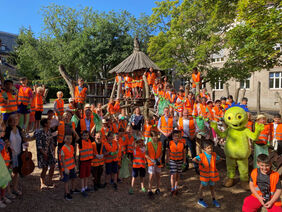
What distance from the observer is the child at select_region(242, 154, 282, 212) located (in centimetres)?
317

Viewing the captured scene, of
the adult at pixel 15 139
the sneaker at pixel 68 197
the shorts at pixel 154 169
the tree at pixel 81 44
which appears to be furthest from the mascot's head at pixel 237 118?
the tree at pixel 81 44

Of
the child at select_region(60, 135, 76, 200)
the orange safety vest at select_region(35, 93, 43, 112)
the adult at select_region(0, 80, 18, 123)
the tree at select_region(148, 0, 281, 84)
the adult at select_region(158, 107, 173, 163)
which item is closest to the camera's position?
the child at select_region(60, 135, 76, 200)

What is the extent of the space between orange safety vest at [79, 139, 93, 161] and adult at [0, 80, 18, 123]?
9.98ft

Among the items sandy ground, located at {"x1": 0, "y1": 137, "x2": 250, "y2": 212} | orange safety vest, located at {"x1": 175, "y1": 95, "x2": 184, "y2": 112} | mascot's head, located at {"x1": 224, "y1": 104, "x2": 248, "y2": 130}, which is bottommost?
sandy ground, located at {"x1": 0, "y1": 137, "x2": 250, "y2": 212}

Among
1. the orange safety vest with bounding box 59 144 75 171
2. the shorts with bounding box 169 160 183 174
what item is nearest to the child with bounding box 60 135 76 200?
the orange safety vest with bounding box 59 144 75 171

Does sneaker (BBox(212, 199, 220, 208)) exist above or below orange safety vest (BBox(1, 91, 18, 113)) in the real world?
below

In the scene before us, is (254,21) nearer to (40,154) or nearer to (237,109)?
(237,109)

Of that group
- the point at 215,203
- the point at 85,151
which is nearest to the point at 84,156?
the point at 85,151

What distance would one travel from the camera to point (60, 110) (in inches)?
294

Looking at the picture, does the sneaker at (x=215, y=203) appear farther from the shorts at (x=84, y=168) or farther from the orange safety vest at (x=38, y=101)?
the orange safety vest at (x=38, y=101)

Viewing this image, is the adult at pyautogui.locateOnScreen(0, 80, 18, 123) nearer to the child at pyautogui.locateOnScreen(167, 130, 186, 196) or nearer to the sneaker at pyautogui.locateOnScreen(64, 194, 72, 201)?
the sneaker at pyautogui.locateOnScreen(64, 194, 72, 201)

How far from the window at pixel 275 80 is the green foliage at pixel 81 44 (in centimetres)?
1489

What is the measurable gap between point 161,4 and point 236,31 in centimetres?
1159

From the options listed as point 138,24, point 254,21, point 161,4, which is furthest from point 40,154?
point 138,24
